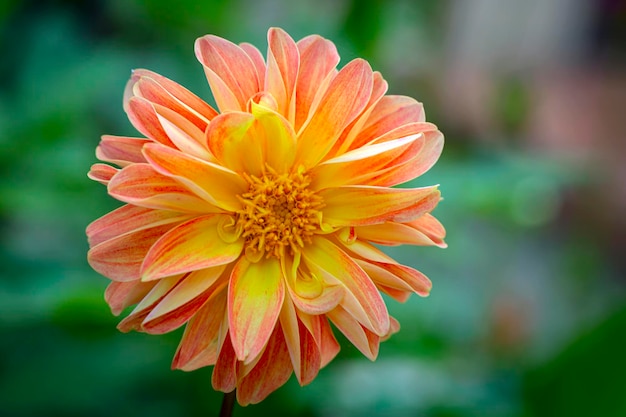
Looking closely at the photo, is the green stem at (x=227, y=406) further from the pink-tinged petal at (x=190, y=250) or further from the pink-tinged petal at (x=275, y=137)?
the pink-tinged petal at (x=275, y=137)

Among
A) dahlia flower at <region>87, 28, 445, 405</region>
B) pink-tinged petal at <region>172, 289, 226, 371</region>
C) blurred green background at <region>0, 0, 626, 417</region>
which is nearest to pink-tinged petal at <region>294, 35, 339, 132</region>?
dahlia flower at <region>87, 28, 445, 405</region>

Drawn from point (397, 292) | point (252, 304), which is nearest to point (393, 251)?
point (397, 292)

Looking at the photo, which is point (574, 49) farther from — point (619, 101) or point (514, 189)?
point (514, 189)

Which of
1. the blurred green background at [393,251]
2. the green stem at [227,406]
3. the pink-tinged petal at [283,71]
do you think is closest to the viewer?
the green stem at [227,406]

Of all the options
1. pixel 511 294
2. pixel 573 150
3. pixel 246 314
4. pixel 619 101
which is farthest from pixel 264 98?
pixel 619 101

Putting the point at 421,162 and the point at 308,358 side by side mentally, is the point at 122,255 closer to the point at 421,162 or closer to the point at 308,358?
the point at 308,358

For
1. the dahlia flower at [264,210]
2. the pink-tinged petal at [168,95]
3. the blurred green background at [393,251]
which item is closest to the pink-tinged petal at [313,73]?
the dahlia flower at [264,210]

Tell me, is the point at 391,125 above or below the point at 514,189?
above
